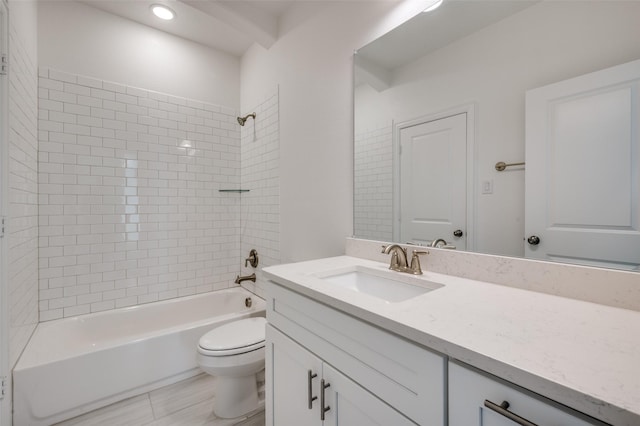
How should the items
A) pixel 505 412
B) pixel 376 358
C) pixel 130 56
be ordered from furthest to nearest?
pixel 130 56 < pixel 376 358 < pixel 505 412

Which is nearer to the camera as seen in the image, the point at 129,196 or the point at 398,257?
the point at 398,257

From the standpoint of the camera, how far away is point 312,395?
37.8 inches

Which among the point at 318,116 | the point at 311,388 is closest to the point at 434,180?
the point at 318,116

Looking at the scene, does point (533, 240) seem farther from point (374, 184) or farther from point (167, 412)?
point (167, 412)

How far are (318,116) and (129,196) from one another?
1.69 metres

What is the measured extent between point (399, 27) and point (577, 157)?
1.01 m

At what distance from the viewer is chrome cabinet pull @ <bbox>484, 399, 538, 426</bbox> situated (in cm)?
48

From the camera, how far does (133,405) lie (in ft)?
5.57

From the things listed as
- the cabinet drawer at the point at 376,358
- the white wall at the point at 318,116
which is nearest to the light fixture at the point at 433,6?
the white wall at the point at 318,116

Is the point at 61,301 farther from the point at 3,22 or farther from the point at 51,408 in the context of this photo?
the point at 3,22

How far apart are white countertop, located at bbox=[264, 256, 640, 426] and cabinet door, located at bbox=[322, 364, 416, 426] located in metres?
0.22

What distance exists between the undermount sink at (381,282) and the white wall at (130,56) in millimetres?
2248

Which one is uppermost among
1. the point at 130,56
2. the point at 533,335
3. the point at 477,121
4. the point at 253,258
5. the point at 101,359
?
the point at 130,56

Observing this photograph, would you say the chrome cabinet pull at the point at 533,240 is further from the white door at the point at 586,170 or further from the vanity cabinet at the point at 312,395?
the vanity cabinet at the point at 312,395
